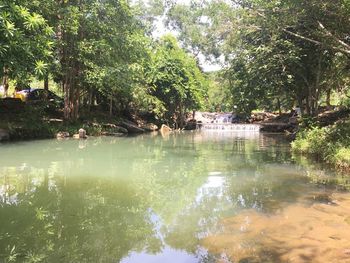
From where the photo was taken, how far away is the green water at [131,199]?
5.77 metres

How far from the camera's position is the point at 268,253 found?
5.53 m

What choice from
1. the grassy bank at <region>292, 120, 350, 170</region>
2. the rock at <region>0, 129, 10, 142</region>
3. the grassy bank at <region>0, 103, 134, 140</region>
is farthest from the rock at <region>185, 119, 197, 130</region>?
the grassy bank at <region>292, 120, 350, 170</region>

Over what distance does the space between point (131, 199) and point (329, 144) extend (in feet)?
28.3

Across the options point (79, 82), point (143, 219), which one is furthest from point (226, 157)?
point (79, 82)

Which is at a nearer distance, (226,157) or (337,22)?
(337,22)

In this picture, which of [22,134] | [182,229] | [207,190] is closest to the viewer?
[182,229]

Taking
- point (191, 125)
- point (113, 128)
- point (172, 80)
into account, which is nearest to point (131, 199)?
point (113, 128)

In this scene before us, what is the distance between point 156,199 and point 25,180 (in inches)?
160

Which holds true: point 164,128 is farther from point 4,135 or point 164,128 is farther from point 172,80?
point 4,135

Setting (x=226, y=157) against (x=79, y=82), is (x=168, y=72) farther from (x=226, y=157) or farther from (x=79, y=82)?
(x=226, y=157)

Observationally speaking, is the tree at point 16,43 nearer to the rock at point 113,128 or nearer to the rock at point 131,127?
the rock at point 113,128

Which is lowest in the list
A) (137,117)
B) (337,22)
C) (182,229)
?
(182,229)

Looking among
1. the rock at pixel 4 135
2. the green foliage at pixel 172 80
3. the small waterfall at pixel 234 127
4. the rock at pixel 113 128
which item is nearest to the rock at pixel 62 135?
the rock at pixel 4 135

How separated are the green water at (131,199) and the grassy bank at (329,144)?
0.75 m
